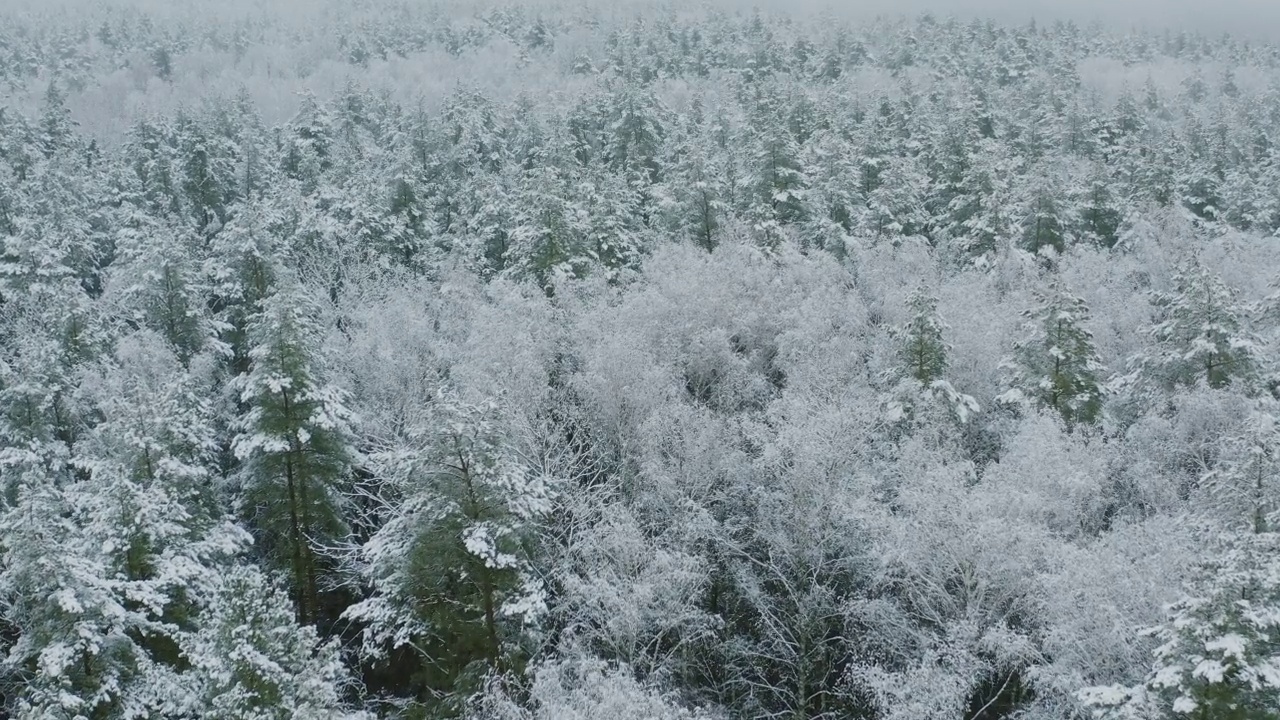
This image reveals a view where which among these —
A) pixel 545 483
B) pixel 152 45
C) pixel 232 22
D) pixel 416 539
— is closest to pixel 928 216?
pixel 545 483

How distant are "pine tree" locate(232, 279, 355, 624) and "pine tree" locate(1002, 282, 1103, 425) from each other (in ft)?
77.0

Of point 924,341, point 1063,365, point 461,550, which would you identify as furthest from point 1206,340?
point 461,550

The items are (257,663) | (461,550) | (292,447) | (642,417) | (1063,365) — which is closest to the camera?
(257,663)

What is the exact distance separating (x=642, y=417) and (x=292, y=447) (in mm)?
12069

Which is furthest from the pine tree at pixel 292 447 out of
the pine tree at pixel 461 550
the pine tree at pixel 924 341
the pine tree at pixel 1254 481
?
the pine tree at pixel 1254 481

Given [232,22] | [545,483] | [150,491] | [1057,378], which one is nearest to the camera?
[150,491]

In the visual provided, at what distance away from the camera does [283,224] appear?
45.3 m

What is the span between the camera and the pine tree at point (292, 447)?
27234mm

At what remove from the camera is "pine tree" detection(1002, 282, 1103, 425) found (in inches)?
1211

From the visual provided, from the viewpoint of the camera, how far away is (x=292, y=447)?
28.1m

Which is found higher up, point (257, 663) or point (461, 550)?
point (257, 663)

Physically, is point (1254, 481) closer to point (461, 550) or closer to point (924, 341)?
point (924, 341)

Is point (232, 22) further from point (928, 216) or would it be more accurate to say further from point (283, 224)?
point (928, 216)

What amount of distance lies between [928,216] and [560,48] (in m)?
78.6
